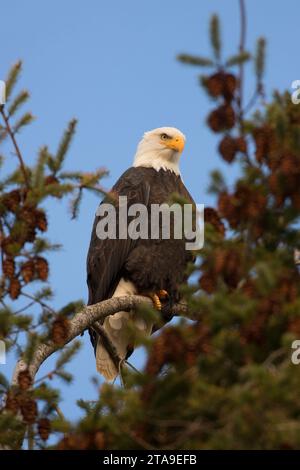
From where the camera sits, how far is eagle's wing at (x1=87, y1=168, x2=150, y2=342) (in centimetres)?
623

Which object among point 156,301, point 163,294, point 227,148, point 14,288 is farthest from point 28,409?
point 163,294

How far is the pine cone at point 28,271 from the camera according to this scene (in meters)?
3.21

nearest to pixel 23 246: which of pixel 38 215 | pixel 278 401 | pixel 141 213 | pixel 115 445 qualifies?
pixel 38 215

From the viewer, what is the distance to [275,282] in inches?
105

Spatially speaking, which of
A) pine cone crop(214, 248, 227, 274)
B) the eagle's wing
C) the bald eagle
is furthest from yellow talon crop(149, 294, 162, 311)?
pine cone crop(214, 248, 227, 274)

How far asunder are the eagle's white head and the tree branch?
1260mm

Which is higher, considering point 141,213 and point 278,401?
point 141,213

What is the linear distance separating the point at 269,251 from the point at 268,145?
15.1 inches

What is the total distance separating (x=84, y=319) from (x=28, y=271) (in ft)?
4.62

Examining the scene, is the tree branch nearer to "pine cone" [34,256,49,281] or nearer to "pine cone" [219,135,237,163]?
"pine cone" [34,256,49,281]

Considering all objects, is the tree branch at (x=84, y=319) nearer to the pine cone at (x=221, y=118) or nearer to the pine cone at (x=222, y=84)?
the pine cone at (x=221, y=118)

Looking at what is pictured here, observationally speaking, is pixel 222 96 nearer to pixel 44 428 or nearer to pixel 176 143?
pixel 44 428

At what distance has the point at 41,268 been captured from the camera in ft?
10.6

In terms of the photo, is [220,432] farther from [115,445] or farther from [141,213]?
[141,213]
